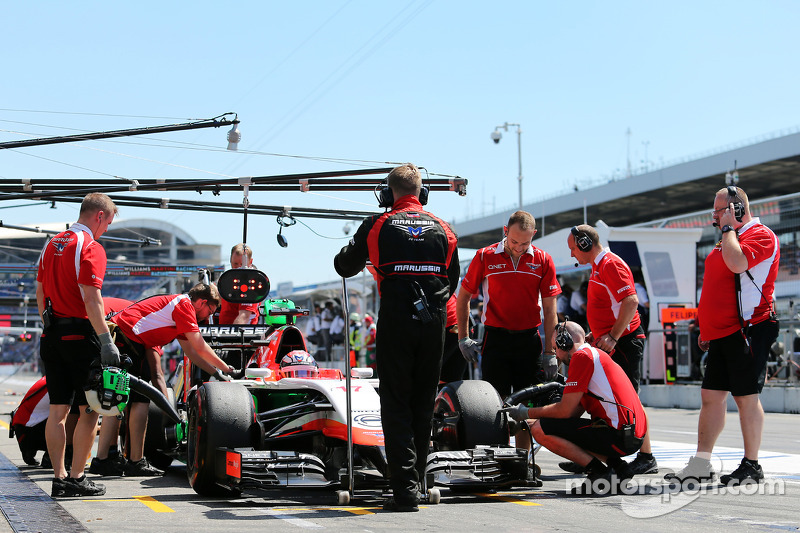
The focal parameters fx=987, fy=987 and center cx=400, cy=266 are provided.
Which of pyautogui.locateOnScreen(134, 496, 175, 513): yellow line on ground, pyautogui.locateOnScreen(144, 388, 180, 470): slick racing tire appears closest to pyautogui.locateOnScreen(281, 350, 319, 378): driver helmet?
pyautogui.locateOnScreen(144, 388, 180, 470): slick racing tire

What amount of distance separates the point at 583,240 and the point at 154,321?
143 inches

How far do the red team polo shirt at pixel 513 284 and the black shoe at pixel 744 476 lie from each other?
5.83ft

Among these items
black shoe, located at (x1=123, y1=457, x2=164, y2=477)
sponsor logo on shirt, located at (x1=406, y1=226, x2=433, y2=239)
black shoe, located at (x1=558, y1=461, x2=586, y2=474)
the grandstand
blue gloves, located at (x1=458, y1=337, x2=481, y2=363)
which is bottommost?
black shoe, located at (x1=123, y1=457, x2=164, y2=477)

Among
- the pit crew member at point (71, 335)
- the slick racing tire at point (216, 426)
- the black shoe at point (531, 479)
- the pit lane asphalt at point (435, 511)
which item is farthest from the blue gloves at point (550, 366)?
the pit crew member at point (71, 335)

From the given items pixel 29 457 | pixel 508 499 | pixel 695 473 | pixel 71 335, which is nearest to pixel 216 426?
pixel 71 335

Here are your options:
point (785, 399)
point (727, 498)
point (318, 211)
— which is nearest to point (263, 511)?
point (727, 498)

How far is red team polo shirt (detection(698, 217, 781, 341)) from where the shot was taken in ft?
23.0

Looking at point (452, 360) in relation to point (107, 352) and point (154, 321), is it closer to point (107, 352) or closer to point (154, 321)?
point (154, 321)

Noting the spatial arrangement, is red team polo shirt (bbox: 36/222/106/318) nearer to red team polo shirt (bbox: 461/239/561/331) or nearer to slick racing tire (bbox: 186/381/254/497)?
slick racing tire (bbox: 186/381/254/497)

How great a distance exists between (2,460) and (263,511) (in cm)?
439

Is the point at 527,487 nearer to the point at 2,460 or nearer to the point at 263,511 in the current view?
the point at 263,511

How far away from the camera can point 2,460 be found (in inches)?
361

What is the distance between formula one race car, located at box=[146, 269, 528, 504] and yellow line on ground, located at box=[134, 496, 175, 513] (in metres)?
0.31

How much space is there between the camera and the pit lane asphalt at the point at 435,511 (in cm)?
518
